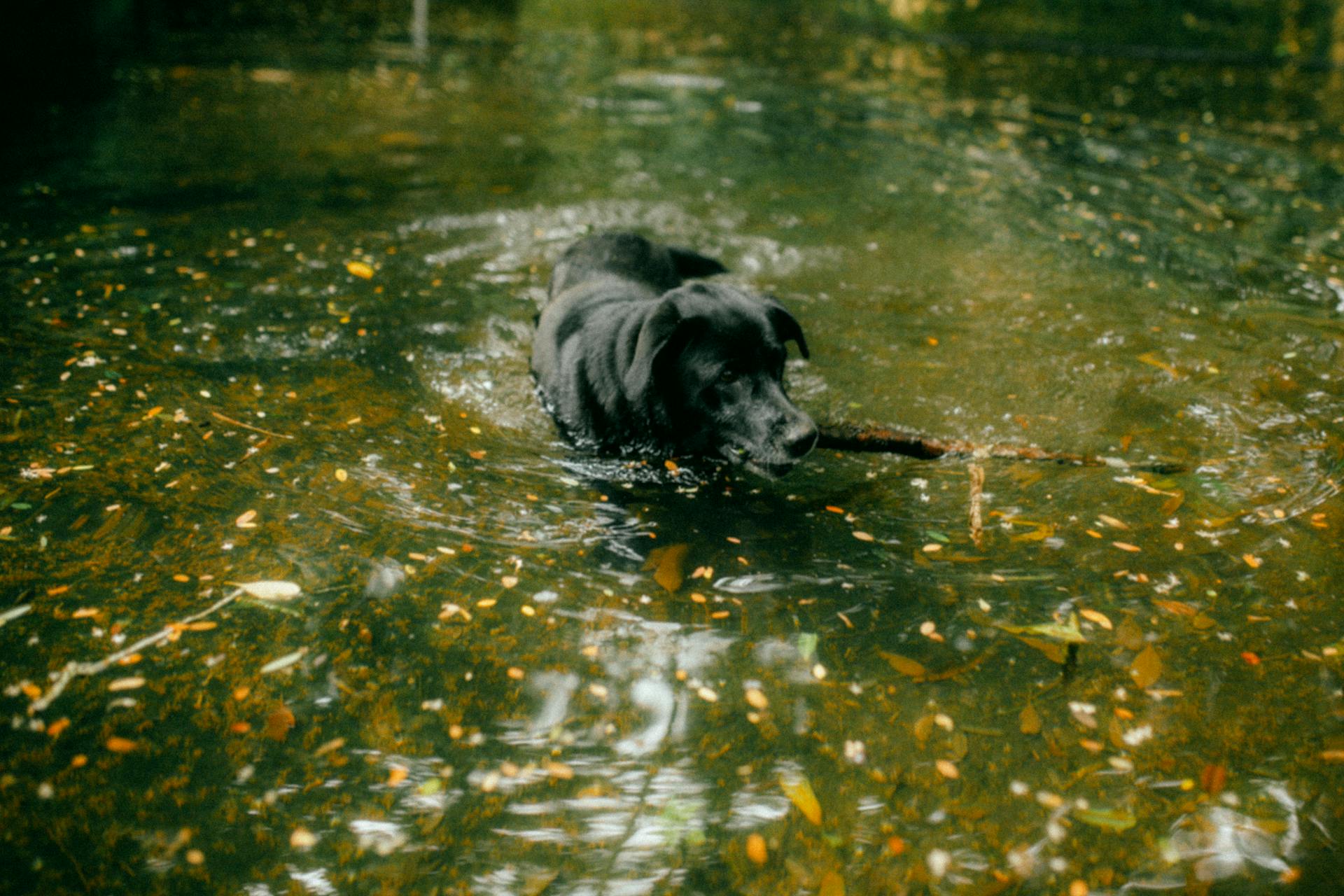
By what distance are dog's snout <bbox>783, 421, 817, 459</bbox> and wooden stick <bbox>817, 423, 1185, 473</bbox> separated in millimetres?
384

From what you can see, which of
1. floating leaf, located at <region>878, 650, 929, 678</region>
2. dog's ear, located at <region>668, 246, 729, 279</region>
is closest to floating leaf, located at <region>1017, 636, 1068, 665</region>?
floating leaf, located at <region>878, 650, 929, 678</region>

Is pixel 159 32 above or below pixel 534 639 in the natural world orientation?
above

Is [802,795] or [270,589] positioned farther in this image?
[270,589]

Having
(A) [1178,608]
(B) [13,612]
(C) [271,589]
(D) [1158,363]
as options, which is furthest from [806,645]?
(D) [1158,363]

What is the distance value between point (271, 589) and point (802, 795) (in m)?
2.36

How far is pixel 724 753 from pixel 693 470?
195cm

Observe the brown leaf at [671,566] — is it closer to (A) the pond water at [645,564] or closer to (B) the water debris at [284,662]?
(A) the pond water at [645,564]

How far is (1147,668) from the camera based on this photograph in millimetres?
3828

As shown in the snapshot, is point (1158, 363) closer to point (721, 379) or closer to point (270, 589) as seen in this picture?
point (721, 379)

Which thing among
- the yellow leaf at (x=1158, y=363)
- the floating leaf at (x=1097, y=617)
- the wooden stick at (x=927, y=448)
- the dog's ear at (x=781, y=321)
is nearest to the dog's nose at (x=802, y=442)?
the wooden stick at (x=927, y=448)

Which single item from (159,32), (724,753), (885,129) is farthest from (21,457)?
(159,32)

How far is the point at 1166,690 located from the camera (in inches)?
146

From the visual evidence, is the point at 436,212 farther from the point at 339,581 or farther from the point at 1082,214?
the point at 1082,214

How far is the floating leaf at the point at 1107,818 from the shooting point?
315cm
